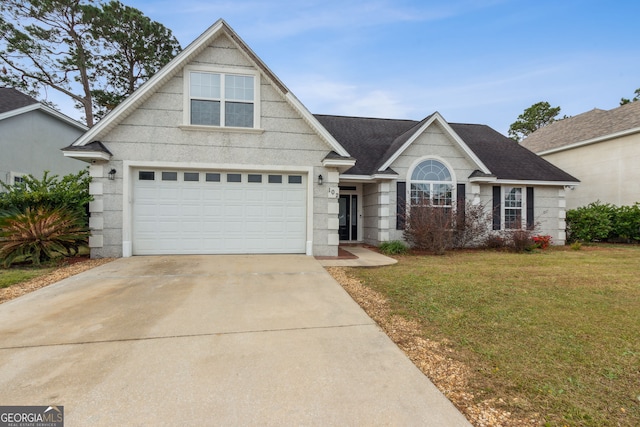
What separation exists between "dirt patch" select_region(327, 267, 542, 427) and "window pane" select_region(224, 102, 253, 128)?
6.21 m

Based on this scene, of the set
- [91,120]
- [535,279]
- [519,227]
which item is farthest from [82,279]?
[91,120]

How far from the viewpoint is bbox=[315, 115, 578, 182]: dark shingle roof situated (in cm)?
1223

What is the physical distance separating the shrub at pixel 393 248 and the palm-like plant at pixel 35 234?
9.12 meters

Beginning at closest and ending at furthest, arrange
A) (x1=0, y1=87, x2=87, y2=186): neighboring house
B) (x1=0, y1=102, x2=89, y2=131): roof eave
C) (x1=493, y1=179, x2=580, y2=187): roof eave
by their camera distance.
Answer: (x1=0, y1=102, x2=89, y2=131): roof eave
(x1=0, y1=87, x2=87, y2=186): neighboring house
(x1=493, y1=179, x2=580, y2=187): roof eave

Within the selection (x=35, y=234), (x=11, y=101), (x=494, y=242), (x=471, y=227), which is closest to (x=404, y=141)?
(x=471, y=227)

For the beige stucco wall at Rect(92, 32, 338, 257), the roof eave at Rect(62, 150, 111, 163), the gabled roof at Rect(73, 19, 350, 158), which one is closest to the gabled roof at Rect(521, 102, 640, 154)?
the gabled roof at Rect(73, 19, 350, 158)

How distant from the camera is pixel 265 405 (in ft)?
7.67

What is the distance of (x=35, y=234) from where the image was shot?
7.23 meters

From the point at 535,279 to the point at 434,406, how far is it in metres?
5.76

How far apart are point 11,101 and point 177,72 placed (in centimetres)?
939

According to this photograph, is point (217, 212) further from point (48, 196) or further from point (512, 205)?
point (512, 205)

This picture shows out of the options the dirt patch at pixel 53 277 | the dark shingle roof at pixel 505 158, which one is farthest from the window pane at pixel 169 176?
the dark shingle roof at pixel 505 158

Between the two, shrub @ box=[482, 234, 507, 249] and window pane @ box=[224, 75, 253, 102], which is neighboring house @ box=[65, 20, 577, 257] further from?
shrub @ box=[482, 234, 507, 249]

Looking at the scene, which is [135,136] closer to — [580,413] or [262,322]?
[262,322]
